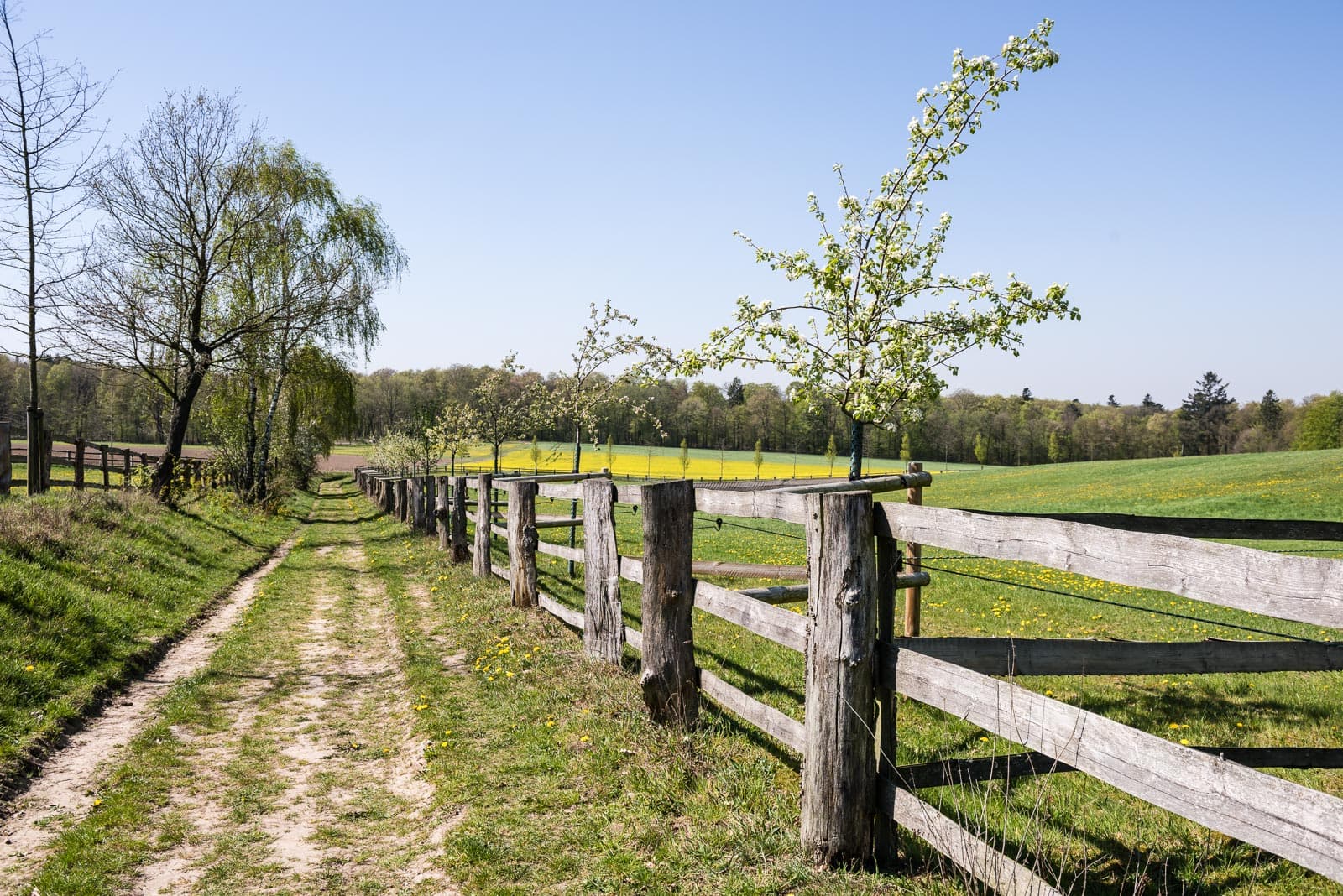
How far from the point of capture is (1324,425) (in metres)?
70.6

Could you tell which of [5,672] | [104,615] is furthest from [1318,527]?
[104,615]

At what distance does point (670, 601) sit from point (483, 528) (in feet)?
21.8

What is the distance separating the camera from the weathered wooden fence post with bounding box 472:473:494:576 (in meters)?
10.9

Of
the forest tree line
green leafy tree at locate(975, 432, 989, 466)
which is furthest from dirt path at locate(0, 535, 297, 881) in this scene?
green leafy tree at locate(975, 432, 989, 466)

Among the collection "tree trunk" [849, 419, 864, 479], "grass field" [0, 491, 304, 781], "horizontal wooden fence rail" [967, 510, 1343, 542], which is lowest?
"grass field" [0, 491, 304, 781]

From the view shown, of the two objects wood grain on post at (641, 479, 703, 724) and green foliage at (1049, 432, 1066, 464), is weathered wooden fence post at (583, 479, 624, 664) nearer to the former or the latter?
wood grain on post at (641, 479, 703, 724)

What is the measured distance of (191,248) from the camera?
18.6 metres

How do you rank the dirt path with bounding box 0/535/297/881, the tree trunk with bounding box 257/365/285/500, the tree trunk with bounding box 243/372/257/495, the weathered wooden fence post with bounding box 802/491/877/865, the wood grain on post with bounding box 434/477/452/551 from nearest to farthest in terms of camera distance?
the weathered wooden fence post with bounding box 802/491/877/865
the dirt path with bounding box 0/535/297/881
the wood grain on post with bounding box 434/477/452/551
the tree trunk with bounding box 243/372/257/495
the tree trunk with bounding box 257/365/285/500

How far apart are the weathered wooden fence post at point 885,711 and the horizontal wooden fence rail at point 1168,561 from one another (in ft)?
0.72

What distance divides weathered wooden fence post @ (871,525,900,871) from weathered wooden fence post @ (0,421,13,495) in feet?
42.1

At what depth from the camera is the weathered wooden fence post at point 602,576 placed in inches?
253

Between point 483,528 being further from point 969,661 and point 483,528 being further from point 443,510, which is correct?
point 969,661

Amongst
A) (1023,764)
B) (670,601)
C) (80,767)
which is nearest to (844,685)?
(1023,764)

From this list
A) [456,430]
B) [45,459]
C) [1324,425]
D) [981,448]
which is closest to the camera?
[45,459]
